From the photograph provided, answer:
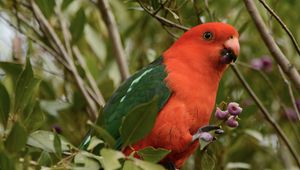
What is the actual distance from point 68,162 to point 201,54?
1.30 meters

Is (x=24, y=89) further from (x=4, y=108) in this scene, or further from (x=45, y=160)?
(x=45, y=160)

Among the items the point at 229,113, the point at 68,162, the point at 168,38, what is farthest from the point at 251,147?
the point at 68,162

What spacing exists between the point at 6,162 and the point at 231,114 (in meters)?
0.87

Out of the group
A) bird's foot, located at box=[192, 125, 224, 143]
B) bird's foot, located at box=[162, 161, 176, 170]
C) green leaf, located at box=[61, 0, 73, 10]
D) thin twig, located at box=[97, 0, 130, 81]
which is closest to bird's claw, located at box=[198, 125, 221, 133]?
bird's foot, located at box=[192, 125, 224, 143]

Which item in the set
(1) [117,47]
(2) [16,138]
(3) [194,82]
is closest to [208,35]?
(3) [194,82]

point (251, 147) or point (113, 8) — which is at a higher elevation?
point (113, 8)

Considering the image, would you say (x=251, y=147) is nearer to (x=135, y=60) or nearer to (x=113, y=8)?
(x=135, y=60)

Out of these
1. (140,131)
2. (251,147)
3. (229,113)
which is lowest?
(251,147)

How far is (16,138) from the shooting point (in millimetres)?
2389

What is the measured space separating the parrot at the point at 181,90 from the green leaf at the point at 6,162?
0.70 metres

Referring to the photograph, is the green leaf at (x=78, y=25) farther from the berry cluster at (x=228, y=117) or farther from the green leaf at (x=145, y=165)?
the green leaf at (x=145, y=165)

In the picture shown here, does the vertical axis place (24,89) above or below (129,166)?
above

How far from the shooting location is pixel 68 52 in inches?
164

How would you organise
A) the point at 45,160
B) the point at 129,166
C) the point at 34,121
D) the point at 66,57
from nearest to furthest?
1. the point at 129,166
2. the point at 45,160
3. the point at 34,121
4. the point at 66,57
